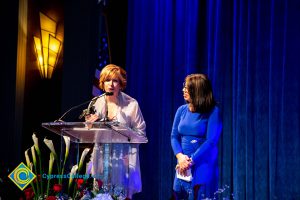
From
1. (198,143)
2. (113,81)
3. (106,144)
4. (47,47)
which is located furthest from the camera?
(47,47)

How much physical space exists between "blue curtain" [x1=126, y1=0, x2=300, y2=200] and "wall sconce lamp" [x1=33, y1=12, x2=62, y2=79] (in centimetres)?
96

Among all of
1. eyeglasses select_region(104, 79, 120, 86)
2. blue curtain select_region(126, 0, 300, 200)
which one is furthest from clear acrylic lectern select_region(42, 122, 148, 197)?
blue curtain select_region(126, 0, 300, 200)

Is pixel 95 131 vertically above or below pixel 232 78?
below

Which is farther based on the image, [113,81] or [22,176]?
[113,81]

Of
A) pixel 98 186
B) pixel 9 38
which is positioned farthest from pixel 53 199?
pixel 9 38

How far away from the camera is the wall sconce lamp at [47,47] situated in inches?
217

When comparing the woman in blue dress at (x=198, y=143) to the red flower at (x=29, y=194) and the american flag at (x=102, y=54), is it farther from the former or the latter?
the american flag at (x=102, y=54)

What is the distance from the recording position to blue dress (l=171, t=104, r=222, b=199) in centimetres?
377

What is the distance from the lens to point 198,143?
3.89 metres

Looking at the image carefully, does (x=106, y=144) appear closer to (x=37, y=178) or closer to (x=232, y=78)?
(x=37, y=178)

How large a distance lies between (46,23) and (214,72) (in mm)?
2097

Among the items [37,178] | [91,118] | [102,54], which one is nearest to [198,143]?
[91,118]

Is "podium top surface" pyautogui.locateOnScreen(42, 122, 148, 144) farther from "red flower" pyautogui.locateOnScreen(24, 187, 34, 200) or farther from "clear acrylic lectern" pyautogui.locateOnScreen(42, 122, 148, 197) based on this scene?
"red flower" pyautogui.locateOnScreen(24, 187, 34, 200)

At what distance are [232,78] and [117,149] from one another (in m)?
2.15
